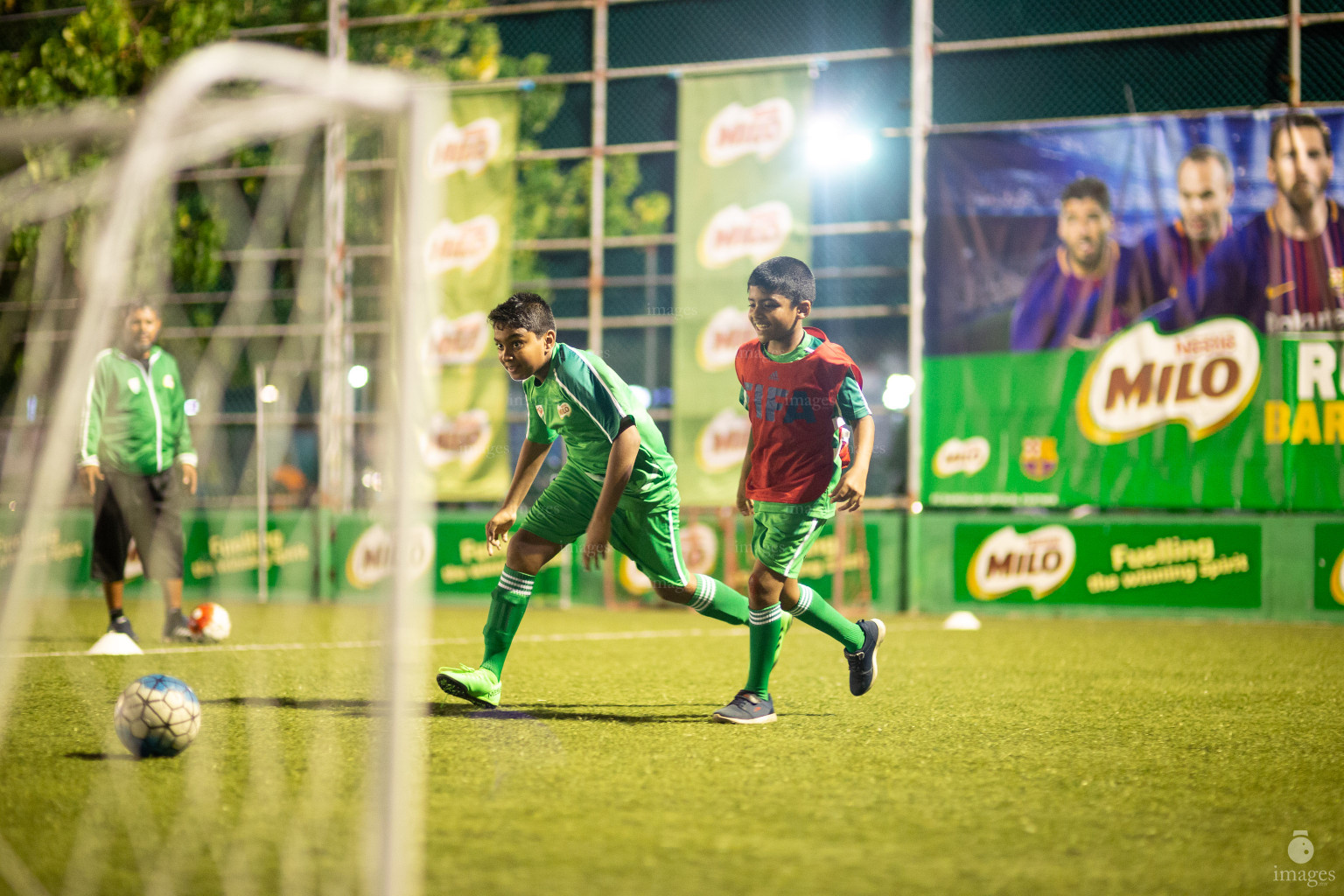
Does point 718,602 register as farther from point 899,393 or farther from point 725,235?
point 899,393

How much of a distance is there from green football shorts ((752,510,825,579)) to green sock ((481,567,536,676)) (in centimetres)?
97

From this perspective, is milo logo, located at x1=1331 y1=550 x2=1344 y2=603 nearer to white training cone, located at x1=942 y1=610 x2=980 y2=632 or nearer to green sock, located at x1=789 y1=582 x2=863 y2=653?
white training cone, located at x1=942 y1=610 x2=980 y2=632

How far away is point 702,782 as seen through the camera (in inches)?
150

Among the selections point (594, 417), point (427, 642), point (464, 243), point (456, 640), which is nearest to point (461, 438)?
point (464, 243)

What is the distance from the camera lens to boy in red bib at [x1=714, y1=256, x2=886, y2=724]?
5.11 m

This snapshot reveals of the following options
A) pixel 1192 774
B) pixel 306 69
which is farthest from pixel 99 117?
pixel 1192 774

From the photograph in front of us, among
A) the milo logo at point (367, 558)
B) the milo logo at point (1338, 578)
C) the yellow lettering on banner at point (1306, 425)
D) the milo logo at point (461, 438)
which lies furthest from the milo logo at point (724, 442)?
the milo logo at point (1338, 578)

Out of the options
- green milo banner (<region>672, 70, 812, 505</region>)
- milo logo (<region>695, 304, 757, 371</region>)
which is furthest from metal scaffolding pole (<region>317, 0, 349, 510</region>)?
milo logo (<region>695, 304, 757, 371</region>)

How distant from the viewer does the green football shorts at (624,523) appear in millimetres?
5219

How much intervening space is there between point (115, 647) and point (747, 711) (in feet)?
13.3

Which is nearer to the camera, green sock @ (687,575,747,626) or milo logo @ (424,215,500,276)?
green sock @ (687,575,747,626)

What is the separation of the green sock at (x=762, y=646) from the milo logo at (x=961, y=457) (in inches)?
257

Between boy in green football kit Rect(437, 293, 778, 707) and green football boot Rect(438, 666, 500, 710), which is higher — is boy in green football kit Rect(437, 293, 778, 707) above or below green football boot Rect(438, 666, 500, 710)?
above

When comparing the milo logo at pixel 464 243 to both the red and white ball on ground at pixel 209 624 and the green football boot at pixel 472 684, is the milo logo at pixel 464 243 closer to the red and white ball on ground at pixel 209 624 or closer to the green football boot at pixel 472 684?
the red and white ball on ground at pixel 209 624
